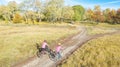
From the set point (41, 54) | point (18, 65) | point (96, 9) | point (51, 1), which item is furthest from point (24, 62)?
point (96, 9)

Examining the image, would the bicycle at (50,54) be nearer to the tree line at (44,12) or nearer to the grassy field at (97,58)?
the grassy field at (97,58)

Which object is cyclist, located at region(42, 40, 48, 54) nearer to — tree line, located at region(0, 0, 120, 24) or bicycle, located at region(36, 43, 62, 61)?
bicycle, located at region(36, 43, 62, 61)

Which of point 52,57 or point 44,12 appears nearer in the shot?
point 52,57

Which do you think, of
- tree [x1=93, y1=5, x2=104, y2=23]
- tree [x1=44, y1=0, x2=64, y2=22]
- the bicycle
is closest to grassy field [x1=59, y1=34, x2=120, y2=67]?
the bicycle

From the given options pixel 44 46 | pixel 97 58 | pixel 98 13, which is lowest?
pixel 97 58

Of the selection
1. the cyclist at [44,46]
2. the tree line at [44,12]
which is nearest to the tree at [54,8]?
the tree line at [44,12]

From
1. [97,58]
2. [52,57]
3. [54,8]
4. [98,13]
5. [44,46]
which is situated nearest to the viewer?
[97,58]

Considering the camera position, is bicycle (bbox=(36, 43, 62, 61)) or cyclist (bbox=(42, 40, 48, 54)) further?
cyclist (bbox=(42, 40, 48, 54))

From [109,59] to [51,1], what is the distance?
9758cm

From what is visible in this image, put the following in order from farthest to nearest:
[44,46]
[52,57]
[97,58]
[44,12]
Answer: [44,12], [44,46], [52,57], [97,58]

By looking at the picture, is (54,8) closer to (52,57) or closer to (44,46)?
(44,46)

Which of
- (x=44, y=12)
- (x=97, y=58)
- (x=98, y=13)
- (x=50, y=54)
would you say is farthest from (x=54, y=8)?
(x=97, y=58)

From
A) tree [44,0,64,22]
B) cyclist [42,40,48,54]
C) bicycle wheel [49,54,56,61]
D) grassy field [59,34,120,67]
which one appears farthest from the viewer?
tree [44,0,64,22]

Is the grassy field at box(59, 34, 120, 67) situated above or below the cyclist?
→ below
